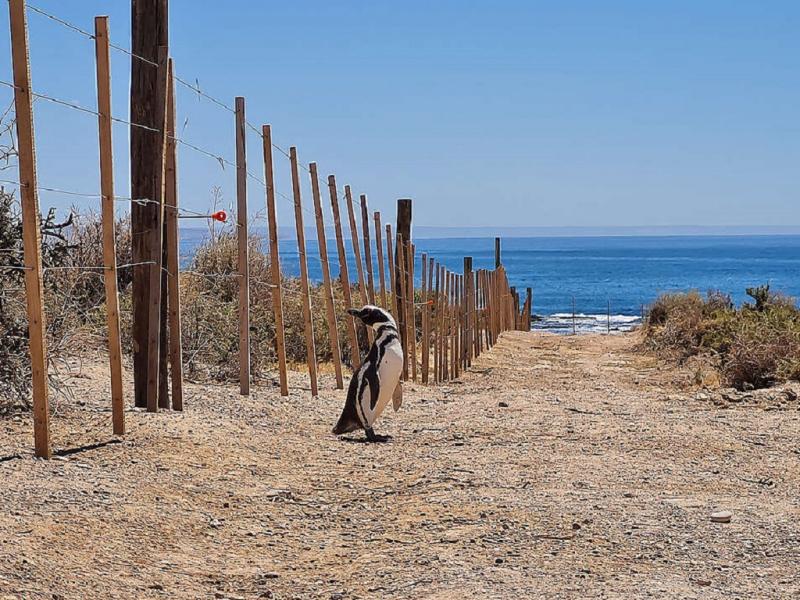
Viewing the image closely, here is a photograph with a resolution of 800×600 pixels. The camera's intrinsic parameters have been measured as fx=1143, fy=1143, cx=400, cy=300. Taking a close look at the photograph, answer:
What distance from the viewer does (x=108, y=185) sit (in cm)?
855

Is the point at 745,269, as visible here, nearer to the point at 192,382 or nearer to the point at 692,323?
the point at 692,323

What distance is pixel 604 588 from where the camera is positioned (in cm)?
568

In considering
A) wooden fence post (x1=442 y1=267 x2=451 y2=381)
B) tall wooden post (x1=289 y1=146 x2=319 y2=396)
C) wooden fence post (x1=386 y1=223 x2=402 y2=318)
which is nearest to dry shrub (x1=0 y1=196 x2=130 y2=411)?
tall wooden post (x1=289 y1=146 x2=319 y2=396)

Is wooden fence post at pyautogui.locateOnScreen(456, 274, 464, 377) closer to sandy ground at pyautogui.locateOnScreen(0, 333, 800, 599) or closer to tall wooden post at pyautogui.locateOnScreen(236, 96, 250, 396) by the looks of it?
sandy ground at pyautogui.locateOnScreen(0, 333, 800, 599)

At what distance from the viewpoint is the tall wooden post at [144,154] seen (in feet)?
32.5

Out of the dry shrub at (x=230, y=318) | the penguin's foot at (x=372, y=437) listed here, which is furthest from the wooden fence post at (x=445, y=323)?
the penguin's foot at (x=372, y=437)

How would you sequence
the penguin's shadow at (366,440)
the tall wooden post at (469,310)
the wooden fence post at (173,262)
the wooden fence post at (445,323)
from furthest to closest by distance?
the tall wooden post at (469,310)
the wooden fence post at (445,323)
the penguin's shadow at (366,440)
the wooden fence post at (173,262)

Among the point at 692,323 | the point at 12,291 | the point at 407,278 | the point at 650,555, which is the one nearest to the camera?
the point at 650,555

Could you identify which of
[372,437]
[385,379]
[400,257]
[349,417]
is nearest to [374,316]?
[385,379]

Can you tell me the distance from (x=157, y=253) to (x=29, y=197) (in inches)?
97.7

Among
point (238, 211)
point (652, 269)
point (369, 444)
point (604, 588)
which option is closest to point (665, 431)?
point (369, 444)

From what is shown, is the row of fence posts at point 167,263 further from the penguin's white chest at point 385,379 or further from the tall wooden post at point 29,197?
the penguin's white chest at point 385,379

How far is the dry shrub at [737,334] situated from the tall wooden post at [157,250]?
9.06 meters

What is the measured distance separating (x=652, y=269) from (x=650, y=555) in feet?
487
